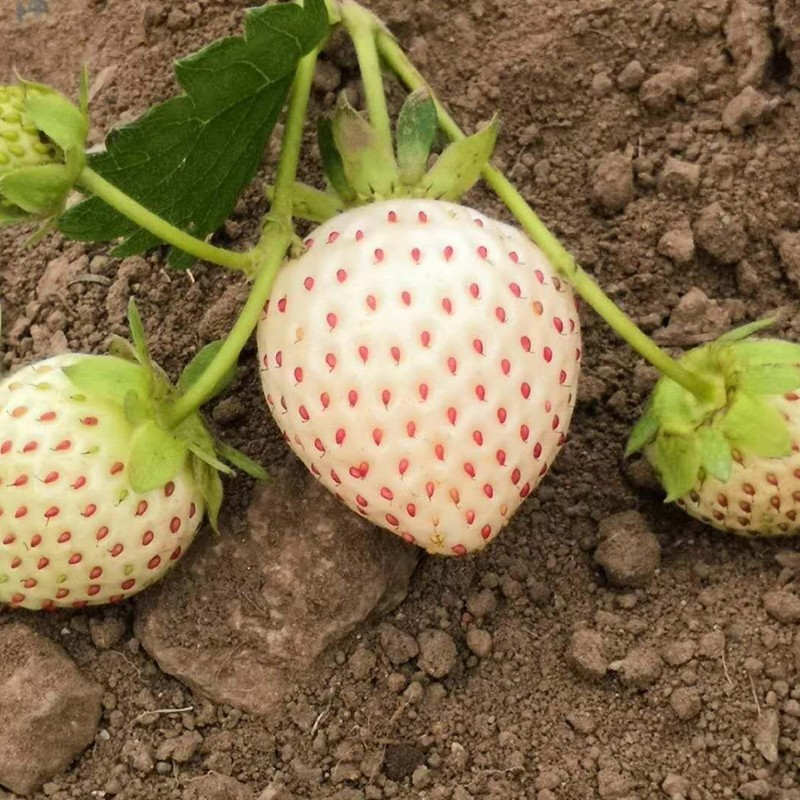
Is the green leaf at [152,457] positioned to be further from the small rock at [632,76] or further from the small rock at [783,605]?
the small rock at [632,76]

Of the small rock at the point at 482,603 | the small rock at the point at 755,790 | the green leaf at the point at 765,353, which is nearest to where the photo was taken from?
the small rock at the point at 755,790

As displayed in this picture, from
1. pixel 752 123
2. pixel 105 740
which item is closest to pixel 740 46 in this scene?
pixel 752 123

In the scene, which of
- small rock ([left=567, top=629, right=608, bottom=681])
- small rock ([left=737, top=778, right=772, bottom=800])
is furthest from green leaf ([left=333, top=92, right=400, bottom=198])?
small rock ([left=737, top=778, right=772, bottom=800])

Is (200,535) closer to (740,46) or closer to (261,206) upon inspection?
(261,206)

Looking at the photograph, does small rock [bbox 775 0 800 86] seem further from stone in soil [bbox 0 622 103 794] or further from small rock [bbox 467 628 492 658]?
stone in soil [bbox 0 622 103 794]

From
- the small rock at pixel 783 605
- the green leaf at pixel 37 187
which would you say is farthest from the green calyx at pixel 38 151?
the small rock at pixel 783 605
